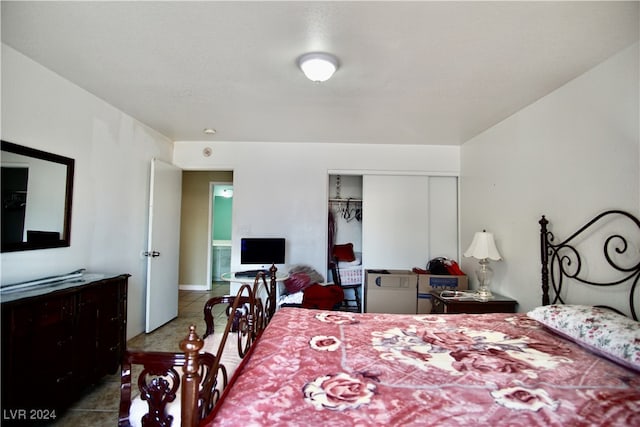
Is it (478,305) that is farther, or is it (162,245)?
(162,245)

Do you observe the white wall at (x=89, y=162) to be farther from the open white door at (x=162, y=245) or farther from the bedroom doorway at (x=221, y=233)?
the bedroom doorway at (x=221, y=233)

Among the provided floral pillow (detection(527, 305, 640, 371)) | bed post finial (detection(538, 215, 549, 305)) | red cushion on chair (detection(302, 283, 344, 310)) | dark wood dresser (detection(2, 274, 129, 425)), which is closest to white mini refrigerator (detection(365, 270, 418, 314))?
red cushion on chair (detection(302, 283, 344, 310))

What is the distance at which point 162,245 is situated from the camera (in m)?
3.77

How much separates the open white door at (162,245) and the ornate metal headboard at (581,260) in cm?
380

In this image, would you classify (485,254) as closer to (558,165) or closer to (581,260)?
(581,260)

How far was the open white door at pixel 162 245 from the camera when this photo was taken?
3.53m

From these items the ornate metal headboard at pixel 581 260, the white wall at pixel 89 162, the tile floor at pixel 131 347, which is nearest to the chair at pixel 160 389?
the tile floor at pixel 131 347

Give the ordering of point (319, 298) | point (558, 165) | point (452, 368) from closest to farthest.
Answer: point (452, 368) → point (558, 165) → point (319, 298)

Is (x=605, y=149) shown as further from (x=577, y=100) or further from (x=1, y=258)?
(x=1, y=258)

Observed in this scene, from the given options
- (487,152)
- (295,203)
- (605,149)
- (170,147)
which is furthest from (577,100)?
(170,147)

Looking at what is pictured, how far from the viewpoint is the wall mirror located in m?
1.99

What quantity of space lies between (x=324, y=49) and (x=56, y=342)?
2.51m

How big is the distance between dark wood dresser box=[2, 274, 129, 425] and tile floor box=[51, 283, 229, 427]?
0.09 m

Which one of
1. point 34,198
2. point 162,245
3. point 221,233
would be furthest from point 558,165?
point 221,233
